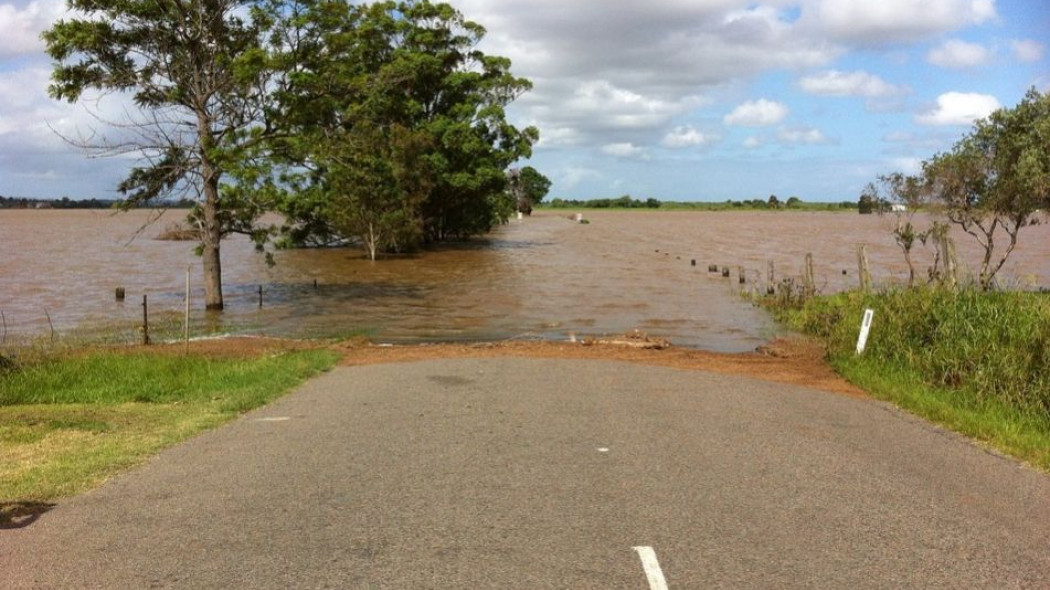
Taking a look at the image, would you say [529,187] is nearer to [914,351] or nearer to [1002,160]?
[1002,160]

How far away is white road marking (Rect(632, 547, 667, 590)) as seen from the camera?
492 centimetres

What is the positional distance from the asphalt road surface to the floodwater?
11.0 meters

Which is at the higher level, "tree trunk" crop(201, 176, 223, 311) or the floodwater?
"tree trunk" crop(201, 176, 223, 311)

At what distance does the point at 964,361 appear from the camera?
12.0 meters

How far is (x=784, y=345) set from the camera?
1788cm

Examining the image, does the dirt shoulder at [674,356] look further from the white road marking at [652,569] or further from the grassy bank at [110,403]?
the white road marking at [652,569]

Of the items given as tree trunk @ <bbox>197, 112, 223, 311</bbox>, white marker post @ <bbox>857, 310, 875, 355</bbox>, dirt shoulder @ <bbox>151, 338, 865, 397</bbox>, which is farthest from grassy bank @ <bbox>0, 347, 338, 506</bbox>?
tree trunk @ <bbox>197, 112, 223, 311</bbox>

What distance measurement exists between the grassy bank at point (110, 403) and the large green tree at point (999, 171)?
53.7ft

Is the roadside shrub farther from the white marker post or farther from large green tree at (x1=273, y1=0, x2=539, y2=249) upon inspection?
large green tree at (x1=273, y1=0, x2=539, y2=249)

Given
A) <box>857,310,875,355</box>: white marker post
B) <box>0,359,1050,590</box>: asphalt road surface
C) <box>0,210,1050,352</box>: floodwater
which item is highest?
<box>857,310,875,355</box>: white marker post

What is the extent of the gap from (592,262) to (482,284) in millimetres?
14004

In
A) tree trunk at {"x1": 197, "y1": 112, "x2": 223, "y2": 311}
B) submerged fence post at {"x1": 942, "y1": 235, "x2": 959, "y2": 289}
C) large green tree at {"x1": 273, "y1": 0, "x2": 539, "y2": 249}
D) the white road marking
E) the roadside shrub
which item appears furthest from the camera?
large green tree at {"x1": 273, "y1": 0, "x2": 539, "y2": 249}

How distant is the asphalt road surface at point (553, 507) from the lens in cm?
515

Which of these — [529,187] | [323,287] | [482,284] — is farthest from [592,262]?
[529,187]
